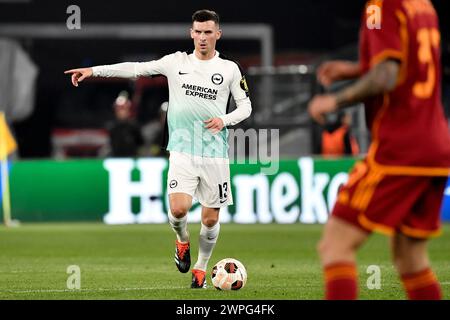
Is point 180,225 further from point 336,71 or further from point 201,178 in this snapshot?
point 336,71

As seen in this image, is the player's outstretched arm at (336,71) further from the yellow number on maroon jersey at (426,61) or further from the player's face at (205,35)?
the player's face at (205,35)

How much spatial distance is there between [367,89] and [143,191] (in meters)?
13.2

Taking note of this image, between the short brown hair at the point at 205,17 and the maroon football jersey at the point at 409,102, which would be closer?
the maroon football jersey at the point at 409,102

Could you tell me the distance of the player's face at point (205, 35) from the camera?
10.6 metres

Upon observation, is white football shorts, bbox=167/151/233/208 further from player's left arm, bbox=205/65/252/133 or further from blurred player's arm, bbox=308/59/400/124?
blurred player's arm, bbox=308/59/400/124

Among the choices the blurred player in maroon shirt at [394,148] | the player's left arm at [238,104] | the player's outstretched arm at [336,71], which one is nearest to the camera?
the blurred player in maroon shirt at [394,148]

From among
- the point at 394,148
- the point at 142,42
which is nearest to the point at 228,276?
the point at 394,148

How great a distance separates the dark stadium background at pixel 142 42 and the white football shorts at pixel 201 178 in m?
19.4

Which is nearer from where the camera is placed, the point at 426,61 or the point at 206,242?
the point at 426,61

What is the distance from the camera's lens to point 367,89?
21.6 ft

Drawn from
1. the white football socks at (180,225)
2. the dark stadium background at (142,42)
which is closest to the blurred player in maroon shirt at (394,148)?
the white football socks at (180,225)
